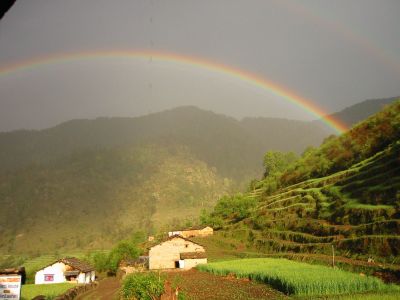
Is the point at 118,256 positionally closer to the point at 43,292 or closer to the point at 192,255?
the point at 192,255

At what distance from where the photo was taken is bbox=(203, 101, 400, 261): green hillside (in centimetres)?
4728

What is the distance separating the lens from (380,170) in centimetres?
6228

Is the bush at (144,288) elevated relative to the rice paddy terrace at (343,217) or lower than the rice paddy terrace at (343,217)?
lower

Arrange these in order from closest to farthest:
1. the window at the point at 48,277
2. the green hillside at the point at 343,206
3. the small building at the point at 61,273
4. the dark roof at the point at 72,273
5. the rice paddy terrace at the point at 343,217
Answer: the rice paddy terrace at the point at 343,217 → the green hillside at the point at 343,206 → the dark roof at the point at 72,273 → the small building at the point at 61,273 → the window at the point at 48,277

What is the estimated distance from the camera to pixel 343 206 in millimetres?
58500

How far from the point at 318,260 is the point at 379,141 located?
43.9m

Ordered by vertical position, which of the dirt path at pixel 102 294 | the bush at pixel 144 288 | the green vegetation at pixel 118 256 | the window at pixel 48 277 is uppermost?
the green vegetation at pixel 118 256

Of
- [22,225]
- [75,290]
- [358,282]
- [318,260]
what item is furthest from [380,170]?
[22,225]

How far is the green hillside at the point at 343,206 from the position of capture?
47.3 meters

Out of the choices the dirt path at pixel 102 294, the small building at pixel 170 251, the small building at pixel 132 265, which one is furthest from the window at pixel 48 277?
the dirt path at pixel 102 294

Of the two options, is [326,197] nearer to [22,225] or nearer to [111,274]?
[111,274]

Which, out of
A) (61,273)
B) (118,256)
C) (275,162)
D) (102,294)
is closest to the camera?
(102,294)

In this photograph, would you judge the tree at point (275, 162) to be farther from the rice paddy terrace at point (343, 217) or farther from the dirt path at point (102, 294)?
the dirt path at point (102, 294)

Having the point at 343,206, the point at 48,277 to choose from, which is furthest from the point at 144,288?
the point at 48,277
